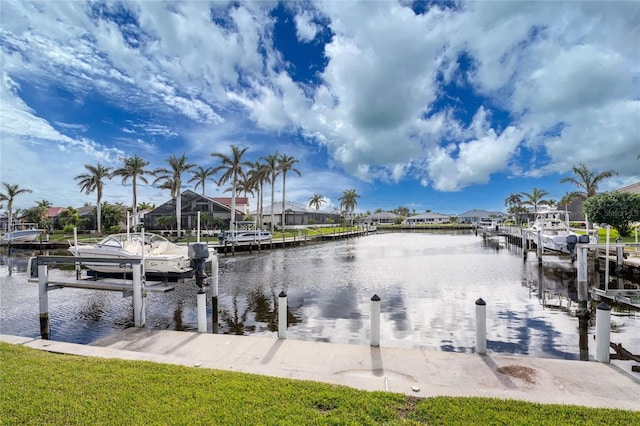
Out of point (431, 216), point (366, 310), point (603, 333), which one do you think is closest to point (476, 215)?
point (431, 216)

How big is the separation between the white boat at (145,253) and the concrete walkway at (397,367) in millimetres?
6896

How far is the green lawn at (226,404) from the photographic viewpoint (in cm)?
402

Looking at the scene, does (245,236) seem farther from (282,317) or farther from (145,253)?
(282,317)

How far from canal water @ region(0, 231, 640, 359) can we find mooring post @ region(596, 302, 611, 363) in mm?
1863

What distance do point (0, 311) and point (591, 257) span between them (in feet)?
110

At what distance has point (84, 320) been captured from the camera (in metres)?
11.5

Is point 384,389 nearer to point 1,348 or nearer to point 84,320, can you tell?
point 1,348

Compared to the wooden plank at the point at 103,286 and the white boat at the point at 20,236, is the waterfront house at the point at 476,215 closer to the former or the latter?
the white boat at the point at 20,236

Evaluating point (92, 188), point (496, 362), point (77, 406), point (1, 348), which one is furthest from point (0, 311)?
point (92, 188)

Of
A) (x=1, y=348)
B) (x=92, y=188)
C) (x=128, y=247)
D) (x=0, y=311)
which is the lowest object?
(x=0, y=311)

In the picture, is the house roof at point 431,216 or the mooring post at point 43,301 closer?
the mooring post at point 43,301

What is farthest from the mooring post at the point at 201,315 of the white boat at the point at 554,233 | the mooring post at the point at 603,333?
the white boat at the point at 554,233

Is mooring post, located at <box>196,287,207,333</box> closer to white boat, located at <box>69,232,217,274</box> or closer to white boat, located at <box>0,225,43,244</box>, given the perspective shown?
white boat, located at <box>69,232,217,274</box>

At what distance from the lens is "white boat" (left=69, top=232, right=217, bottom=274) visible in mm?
14484
